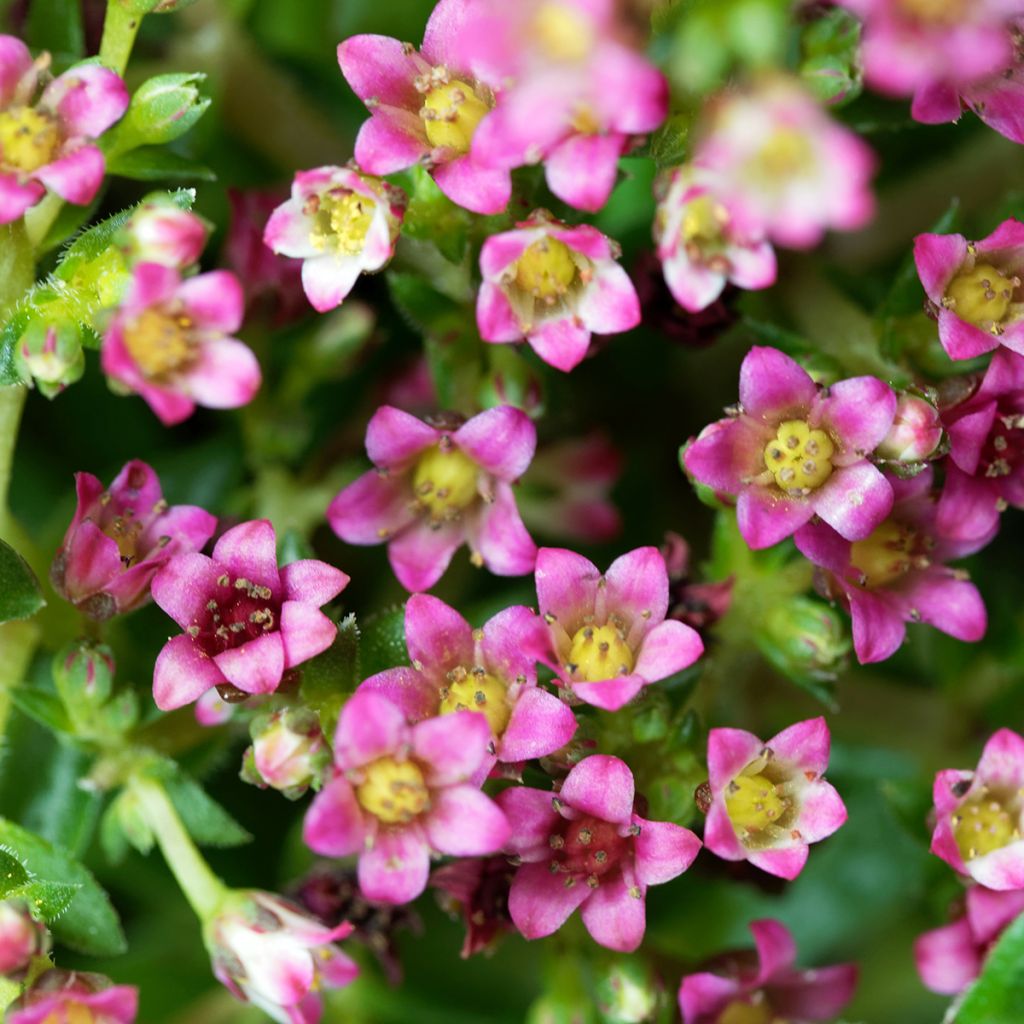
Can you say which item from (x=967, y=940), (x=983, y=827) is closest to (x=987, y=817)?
(x=983, y=827)

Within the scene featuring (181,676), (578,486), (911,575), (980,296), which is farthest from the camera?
(578,486)

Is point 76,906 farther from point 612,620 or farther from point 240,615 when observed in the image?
point 612,620

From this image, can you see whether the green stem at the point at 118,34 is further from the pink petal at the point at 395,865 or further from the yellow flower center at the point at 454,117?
the pink petal at the point at 395,865

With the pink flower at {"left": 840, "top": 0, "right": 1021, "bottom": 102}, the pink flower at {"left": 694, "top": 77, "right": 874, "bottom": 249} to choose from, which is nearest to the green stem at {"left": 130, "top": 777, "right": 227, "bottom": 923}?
the pink flower at {"left": 694, "top": 77, "right": 874, "bottom": 249}

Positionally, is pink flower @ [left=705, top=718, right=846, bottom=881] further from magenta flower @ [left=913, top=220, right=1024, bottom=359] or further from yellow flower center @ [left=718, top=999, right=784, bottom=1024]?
magenta flower @ [left=913, top=220, right=1024, bottom=359]

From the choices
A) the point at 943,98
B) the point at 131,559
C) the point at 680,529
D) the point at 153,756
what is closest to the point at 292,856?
the point at 153,756

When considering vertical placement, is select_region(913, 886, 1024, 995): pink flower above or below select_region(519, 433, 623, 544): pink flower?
below
